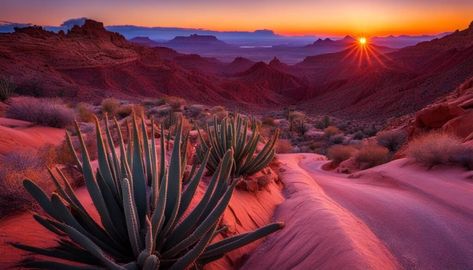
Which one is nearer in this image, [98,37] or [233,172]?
[233,172]

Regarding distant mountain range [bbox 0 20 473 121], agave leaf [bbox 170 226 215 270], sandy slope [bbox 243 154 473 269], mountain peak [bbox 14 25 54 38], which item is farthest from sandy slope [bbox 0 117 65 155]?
mountain peak [bbox 14 25 54 38]

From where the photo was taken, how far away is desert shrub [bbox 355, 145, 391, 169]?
35.6 feet

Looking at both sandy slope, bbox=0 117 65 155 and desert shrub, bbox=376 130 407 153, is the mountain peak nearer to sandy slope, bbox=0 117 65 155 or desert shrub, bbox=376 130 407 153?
sandy slope, bbox=0 117 65 155

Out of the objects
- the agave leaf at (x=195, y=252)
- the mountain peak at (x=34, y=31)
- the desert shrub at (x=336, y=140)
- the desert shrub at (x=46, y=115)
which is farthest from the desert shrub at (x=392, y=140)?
the mountain peak at (x=34, y=31)

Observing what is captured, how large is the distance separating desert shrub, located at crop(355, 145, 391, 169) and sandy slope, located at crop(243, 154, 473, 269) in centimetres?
493

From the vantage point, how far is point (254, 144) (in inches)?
245

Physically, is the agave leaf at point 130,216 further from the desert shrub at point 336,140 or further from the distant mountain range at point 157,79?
the distant mountain range at point 157,79

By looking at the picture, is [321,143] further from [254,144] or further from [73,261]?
[73,261]

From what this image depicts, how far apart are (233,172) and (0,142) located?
4.48m

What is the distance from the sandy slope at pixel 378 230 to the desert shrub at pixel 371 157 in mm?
4927

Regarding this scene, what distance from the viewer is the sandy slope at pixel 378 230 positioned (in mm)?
3111

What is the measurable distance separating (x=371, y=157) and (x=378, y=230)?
7460mm

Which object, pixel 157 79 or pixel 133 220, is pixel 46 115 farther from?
pixel 157 79

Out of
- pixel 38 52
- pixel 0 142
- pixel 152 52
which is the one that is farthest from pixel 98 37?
pixel 0 142
